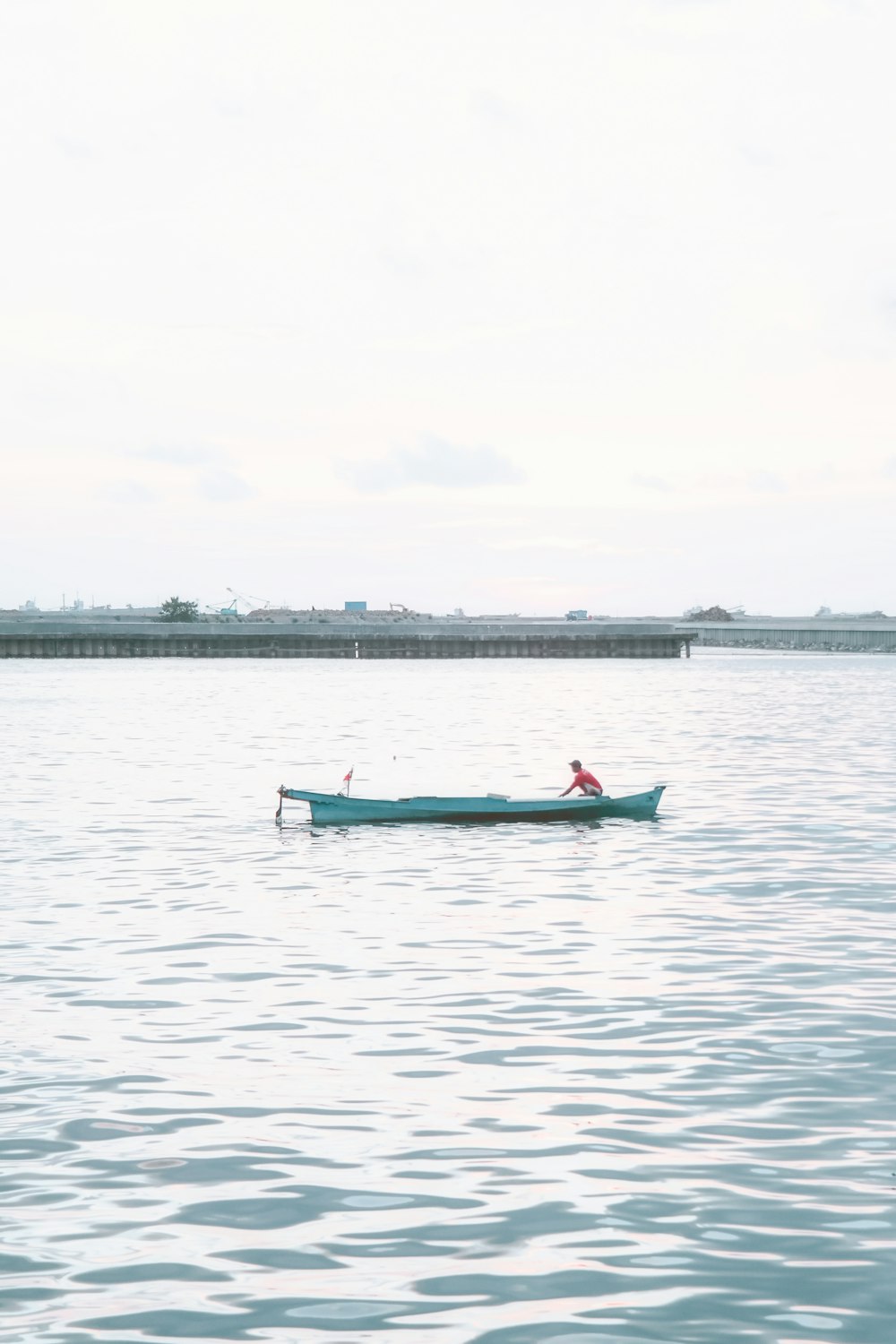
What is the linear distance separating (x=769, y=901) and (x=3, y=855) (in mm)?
17852

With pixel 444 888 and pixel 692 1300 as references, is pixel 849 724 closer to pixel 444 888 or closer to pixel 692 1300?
pixel 444 888

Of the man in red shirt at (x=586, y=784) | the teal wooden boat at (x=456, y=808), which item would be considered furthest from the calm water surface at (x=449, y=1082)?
the man in red shirt at (x=586, y=784)

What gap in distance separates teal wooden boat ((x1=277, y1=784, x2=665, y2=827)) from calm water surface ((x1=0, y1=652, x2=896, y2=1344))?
0.64 meters

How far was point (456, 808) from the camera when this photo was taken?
41.4m

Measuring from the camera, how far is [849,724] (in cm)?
9150

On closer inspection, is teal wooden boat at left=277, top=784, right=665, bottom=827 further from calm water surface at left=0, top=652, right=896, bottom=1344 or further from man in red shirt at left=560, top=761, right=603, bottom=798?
calm water surface at left=0, top=652, right=896, bottom=1344

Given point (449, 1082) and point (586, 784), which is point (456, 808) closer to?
point (586, 784)

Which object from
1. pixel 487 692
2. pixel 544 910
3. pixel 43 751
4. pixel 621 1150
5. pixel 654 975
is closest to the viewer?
pixel 621 1150

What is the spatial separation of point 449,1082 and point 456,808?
24.1 meters

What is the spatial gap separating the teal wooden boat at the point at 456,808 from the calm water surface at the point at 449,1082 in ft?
2.11

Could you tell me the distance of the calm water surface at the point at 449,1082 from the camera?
1180cm

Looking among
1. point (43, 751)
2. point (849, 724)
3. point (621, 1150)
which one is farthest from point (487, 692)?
point (621, 1150)

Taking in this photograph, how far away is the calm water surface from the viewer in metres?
11.8

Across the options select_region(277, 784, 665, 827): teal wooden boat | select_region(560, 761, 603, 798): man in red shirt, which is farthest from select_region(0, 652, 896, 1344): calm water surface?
select_region(560, 761, 603, 798): man in red shirt
